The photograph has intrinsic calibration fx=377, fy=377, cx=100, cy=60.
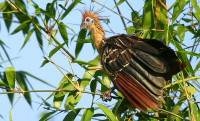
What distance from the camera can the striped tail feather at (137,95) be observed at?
3.55 m

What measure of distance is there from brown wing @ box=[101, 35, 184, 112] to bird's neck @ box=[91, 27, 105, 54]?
0.53 metres

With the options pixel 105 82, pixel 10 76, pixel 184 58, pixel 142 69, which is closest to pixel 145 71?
pixel 142 69

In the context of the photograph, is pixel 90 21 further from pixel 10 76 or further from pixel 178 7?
pixel 10 76

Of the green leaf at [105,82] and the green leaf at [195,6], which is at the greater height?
the green leaf at [195,6]

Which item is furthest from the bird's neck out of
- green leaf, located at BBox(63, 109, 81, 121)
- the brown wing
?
green leaf, located at BBox(63, 109, 81, 121)

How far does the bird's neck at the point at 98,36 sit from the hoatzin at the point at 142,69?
0.39 m

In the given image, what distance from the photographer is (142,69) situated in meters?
3.70

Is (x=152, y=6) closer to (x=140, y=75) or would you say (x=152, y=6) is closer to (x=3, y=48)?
(x=140, y=75)

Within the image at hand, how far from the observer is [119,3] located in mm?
4164

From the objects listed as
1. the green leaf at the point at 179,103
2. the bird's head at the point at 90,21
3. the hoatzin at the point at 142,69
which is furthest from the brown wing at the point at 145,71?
the bird's head at the point at 90,21

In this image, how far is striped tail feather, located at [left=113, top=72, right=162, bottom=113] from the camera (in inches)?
140

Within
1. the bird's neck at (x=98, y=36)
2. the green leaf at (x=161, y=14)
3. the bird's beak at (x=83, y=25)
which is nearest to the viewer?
the green leaf at (x=161, y=14)

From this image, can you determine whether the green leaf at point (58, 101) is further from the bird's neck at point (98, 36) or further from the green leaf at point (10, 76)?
the bird's neck at point (98, 36)

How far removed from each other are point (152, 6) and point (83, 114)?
4.23 ft
